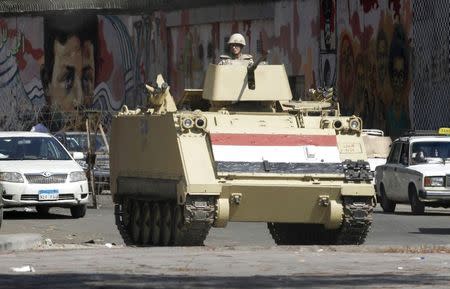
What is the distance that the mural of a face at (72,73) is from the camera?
216 ft

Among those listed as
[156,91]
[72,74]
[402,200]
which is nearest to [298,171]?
[156,91]

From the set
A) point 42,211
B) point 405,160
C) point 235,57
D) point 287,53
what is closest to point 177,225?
point 235,57

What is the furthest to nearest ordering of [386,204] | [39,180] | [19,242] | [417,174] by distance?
[386,204]
[417,174]
[39,180]
[19,242]

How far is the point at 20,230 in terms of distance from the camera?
26.4 meters

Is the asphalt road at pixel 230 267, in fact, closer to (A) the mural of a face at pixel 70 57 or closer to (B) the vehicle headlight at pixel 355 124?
(B) the vehicle headlight at pixel 355 124

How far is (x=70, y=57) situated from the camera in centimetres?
6606

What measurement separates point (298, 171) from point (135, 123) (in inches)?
115

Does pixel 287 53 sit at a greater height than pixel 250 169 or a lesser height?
lesser

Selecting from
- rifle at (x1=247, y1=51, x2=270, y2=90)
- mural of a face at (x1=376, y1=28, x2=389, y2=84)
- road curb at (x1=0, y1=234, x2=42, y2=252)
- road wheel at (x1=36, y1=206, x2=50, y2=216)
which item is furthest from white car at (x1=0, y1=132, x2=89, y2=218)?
mural of a face at (x1=376, y1=28, x2=389, y2=84)

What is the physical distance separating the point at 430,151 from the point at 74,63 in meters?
33.2

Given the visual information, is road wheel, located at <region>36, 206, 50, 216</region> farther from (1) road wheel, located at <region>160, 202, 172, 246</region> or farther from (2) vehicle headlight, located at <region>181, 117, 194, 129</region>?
(2) vehicle headlight, located at <region>181, 117, 194, 129</region>

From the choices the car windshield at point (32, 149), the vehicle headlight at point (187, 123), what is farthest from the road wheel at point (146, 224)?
the car windshield at point (32, 149)

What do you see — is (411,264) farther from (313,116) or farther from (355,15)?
(355,15)

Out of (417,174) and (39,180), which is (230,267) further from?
(417,174)
